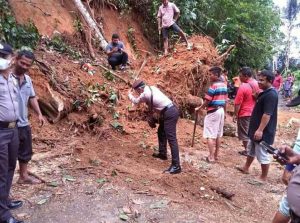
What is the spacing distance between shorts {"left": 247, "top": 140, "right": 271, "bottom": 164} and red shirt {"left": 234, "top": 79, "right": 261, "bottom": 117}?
132 centimetres

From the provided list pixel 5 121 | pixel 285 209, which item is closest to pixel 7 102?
pixel 5 121

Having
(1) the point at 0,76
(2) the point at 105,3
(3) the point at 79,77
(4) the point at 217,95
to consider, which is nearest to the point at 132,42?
(2) the point at 105,3

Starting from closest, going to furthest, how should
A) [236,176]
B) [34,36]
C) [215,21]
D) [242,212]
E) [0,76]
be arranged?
[0,76], [242,212], [236,176], [34,36], [215,21]

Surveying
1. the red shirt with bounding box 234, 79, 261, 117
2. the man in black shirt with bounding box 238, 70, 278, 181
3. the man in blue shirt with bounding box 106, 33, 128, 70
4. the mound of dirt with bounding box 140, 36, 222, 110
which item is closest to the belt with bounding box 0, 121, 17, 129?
the man in black shirt with bounding box 238, 70, 278, 181

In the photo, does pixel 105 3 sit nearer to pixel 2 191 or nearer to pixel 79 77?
pixel 79 77

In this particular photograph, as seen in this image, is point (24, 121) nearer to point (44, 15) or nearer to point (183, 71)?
point (183, 71)

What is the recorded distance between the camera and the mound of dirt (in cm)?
913

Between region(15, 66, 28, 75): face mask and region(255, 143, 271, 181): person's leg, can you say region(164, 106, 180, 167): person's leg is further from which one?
region(15, 66, 28, 75): face mask

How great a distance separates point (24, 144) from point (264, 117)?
3413mm

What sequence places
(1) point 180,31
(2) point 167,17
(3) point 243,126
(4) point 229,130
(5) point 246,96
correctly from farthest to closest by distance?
1. (2) point 167,17
2. (1) point 180,31
3. (4) point 229,130
4. (3) point 243,126
5. (5) point 246,96

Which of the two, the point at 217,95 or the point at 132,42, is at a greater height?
the point at 132,42

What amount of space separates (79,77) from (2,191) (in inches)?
182

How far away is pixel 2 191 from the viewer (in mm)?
3639

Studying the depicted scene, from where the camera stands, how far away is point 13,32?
7414 millimetres
